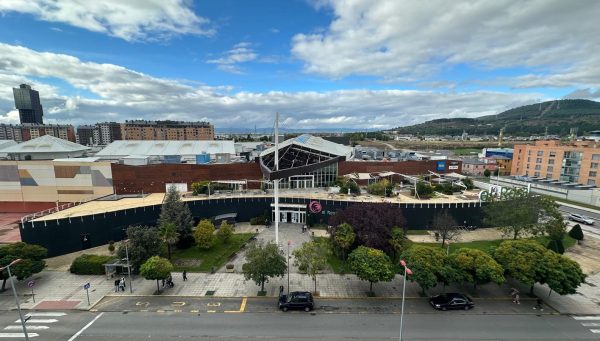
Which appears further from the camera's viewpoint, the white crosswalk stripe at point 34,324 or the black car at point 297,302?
the black car at point 297,302

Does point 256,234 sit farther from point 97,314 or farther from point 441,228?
point 441,228

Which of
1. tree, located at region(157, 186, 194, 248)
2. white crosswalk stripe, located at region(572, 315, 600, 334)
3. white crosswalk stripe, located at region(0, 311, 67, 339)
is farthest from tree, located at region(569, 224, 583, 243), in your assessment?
white crosswalk stripe, located at region(0, 311, 67, 339)

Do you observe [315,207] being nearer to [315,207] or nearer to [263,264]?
[315,207]

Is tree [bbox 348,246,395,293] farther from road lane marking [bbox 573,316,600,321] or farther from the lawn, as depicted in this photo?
the lawn

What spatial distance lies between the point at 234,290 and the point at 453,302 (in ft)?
70.1

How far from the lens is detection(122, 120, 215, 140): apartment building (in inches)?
7236

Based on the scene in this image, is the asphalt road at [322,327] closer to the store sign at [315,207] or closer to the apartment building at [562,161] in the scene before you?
the store sign at [315,207]

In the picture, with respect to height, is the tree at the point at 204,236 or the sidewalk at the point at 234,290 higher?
the tree at the point at 204,236

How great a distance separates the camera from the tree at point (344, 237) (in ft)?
103

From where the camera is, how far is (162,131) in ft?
612

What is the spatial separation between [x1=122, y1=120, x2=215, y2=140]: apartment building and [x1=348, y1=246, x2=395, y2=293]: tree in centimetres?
18071

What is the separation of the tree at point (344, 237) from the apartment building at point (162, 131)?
174988mm

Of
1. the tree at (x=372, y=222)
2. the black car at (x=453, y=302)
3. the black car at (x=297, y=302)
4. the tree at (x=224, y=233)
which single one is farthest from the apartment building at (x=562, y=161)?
the tree at (x=224, y=233)

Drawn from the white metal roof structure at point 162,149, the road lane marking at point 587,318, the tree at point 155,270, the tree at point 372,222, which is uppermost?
the white metal roof structure at point 162,149
